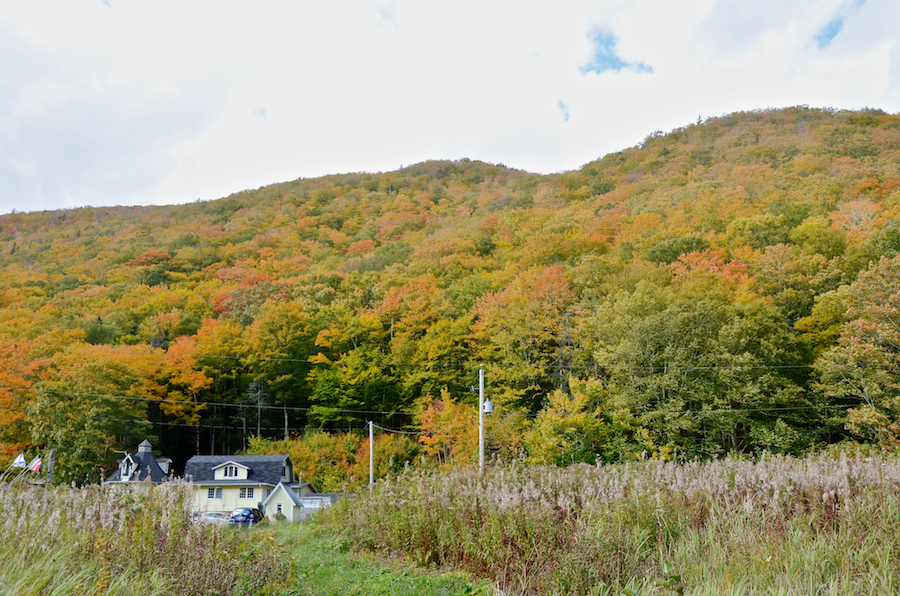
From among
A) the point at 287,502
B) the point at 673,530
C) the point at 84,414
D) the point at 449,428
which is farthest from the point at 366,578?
the point at 84,414

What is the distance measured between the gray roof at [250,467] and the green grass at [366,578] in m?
24.1

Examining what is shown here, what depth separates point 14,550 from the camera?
388cm

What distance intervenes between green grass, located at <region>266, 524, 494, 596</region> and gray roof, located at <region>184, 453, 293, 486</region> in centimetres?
2413

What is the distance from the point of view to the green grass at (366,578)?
5.66 m

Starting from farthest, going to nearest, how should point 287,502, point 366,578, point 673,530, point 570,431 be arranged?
point 287,502 < point 570,431 < point 366,578 < point 673,530

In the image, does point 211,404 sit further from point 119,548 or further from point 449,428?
point 119,548

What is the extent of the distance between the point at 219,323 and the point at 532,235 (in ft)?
77.5

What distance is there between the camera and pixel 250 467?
1225 inches

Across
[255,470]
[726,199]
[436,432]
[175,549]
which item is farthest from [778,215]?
[175,549]

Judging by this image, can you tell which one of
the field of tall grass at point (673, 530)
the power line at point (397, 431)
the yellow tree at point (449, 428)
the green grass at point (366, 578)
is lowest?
the power line at point (397, 431)

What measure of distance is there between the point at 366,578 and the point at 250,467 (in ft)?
89.0

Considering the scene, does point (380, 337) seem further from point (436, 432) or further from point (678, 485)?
point (678, 485)

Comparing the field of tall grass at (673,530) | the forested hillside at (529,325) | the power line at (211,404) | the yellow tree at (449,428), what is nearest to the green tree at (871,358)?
the forested hillside at (529,325)

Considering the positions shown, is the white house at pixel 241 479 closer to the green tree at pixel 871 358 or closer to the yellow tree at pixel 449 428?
the yellow tree at pixel 449 428
